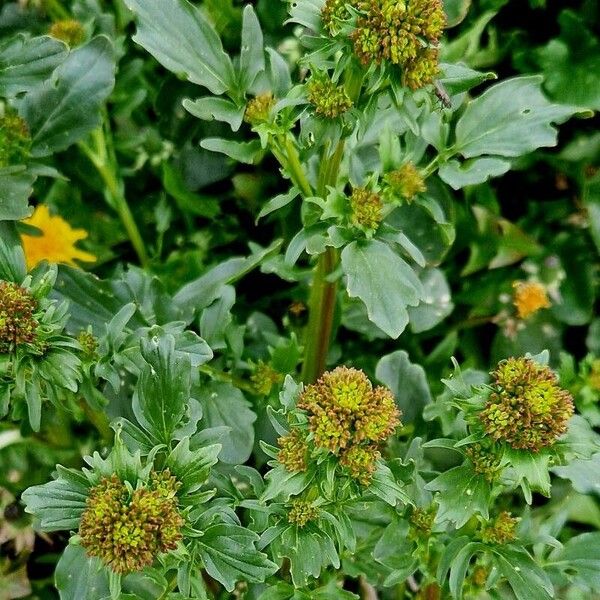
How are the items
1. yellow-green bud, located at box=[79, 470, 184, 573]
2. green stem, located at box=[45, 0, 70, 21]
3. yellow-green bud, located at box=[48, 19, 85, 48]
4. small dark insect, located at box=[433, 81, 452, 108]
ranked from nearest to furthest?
1. yellow-green bud, located at box=[79, 470, 184, 573]
2. small dark insect, located at box=[433, 81, 452, 108]
3. yellow-green bud, located at box=[48, 19, 85, 48]
4. green stem, located at box=[45, 0, 70, 21]

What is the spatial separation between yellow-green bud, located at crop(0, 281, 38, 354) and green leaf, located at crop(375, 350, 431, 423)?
0.49 metres

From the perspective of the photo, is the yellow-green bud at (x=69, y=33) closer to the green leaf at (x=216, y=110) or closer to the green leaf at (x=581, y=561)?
the green leaf at (x=216, y=110)

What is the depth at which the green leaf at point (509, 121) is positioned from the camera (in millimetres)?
959

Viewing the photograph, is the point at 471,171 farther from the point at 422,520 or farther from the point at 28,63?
the point at 28,63

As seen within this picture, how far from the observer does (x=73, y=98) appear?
3.50 ft

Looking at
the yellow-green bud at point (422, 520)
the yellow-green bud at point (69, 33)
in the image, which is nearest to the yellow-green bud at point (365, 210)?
the yellow-green bud at point (422, 520)

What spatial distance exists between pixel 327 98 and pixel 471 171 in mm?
245

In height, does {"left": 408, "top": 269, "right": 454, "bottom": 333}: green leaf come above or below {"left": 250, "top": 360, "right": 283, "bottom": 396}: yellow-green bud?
below

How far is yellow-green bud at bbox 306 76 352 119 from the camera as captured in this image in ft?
2.61

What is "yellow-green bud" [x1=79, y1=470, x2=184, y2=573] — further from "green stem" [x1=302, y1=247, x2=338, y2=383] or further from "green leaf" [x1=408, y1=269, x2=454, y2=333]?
"green leaf" [x1=408, y1=269, x2=454, y2=333]

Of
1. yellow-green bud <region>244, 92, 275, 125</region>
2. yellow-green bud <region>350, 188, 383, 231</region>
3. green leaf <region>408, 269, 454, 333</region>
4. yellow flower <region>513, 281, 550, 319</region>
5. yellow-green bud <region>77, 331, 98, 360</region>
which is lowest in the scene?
yellow flower <region>513, 281, 550, 319</region>

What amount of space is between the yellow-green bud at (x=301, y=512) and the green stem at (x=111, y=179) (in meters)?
0.63

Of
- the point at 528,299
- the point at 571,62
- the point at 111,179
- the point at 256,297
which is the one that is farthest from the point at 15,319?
the point at 571,62

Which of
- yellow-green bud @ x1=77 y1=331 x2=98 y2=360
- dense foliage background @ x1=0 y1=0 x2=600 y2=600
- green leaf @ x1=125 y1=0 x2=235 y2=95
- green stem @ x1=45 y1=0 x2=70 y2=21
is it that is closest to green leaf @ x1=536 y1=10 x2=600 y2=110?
dense foliage background @ x1=0 y1=0 x2=600 y2=600
